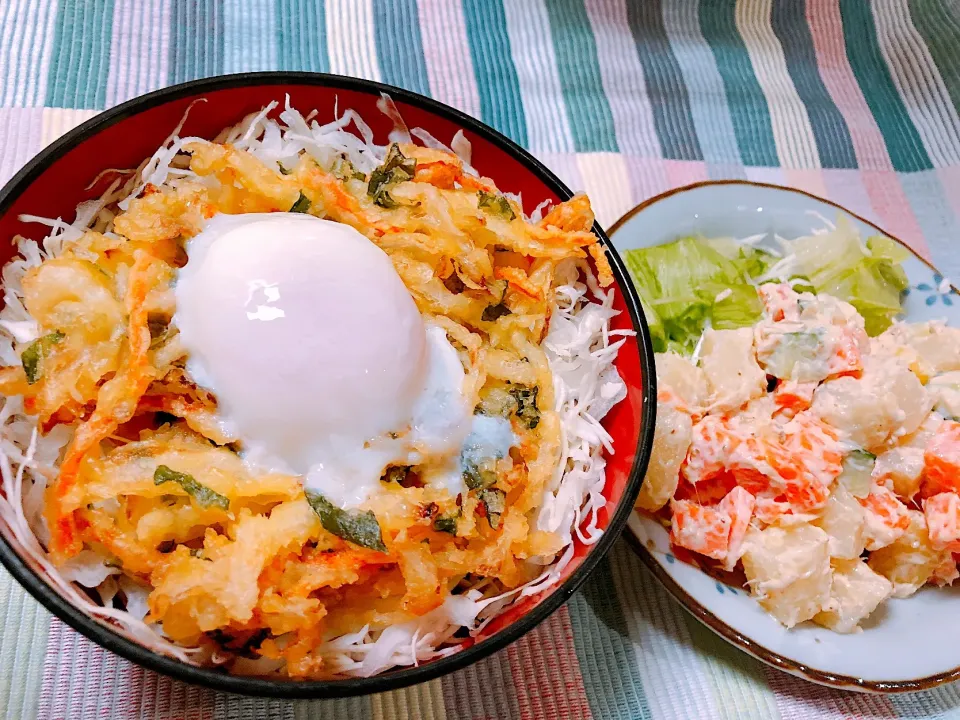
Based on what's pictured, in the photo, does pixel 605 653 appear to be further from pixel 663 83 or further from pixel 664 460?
pixel 663 83

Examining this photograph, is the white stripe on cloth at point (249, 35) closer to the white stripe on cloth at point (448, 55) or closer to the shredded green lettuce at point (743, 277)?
the white stripe on cloth at point (448, 55)

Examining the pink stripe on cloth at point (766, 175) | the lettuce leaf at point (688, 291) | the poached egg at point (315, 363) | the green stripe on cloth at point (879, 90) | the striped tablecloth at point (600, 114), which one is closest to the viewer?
the poached egg at point (315, 363)

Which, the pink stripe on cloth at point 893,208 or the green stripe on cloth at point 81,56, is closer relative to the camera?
the green stripe on cloth at point 81,56

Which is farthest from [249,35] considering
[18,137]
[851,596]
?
[851,596]

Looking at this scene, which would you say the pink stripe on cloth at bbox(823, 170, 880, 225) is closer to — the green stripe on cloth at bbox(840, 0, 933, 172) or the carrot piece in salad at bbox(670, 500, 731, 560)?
the green stripe on cloth at bbox(840, 0, 933, 172)

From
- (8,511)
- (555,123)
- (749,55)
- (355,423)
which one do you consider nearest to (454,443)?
(355,423)

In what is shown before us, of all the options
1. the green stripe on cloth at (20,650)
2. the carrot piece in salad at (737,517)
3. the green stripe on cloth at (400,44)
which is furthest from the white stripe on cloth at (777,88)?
the green stripe on cloth at (20,650)
